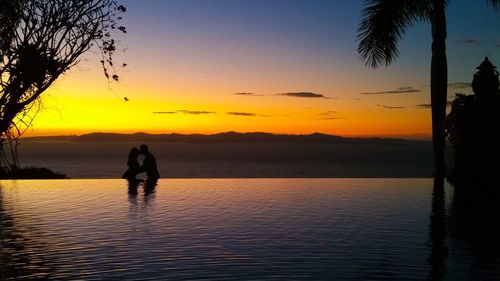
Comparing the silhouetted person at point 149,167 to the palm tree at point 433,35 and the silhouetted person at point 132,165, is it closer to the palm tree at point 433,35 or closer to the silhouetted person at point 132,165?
the silhouetted person at point 132,165

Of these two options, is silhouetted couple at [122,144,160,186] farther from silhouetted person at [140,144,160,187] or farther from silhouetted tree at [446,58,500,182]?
silhouetted tree at [446,58,500,182]

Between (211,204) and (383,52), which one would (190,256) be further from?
(383,52)

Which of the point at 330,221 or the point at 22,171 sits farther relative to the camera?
the point at 22,171

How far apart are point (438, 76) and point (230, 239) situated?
1407 cm

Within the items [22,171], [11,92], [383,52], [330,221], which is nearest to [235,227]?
[330,221]

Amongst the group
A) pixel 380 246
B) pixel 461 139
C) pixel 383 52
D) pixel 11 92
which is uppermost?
pixel 383 52

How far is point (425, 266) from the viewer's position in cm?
715

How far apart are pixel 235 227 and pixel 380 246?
274cm

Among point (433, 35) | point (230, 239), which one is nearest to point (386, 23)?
point (433, 35)

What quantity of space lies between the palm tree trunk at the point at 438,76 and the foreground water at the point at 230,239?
5.17 metres

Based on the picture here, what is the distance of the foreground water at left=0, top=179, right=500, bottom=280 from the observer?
690 centimetres

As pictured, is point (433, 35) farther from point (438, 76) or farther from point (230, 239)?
point (230, 239)

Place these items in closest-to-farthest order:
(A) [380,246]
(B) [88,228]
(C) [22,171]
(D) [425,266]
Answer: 1. (D) [425,266]
2. (A) [380,246]
3. (B) [88,228]
4. (C) [22,171]

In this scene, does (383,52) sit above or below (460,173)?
above
